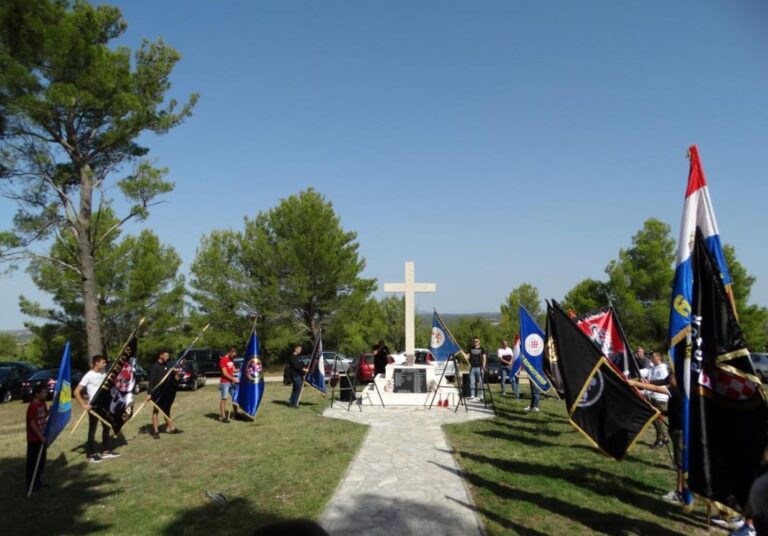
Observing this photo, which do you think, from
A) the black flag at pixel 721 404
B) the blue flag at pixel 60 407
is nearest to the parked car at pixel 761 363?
the black flag at pixel 721 404

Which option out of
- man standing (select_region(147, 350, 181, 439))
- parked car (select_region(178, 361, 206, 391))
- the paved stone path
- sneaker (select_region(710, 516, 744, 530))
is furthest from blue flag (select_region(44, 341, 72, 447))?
parked car (select_region(178, 361, 206, 391))

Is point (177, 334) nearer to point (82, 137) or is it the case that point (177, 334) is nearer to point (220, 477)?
point (82, 137)

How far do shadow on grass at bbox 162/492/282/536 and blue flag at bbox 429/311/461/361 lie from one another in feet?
32.7

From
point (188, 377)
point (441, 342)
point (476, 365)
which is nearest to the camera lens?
point (476, 365)

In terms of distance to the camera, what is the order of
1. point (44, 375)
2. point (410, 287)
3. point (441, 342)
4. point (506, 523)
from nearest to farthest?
point (506, 523), point (441, 342), point (410, 287), point (44, 375)

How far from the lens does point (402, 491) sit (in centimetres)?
734

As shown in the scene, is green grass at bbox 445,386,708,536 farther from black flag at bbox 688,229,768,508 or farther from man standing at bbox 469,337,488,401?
man standing at bbox 469,337,488,401

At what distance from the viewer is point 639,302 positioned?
34281 mm

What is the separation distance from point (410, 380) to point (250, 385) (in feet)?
16.7

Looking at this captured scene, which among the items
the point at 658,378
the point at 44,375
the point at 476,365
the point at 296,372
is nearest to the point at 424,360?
the point at 476,365

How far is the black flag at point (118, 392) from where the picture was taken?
9445mm

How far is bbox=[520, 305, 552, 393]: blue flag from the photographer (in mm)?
12875

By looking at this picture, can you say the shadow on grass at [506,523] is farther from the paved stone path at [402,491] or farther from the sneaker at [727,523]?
the sneaker at [727,523]

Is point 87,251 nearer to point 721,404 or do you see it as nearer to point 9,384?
point 9,384
